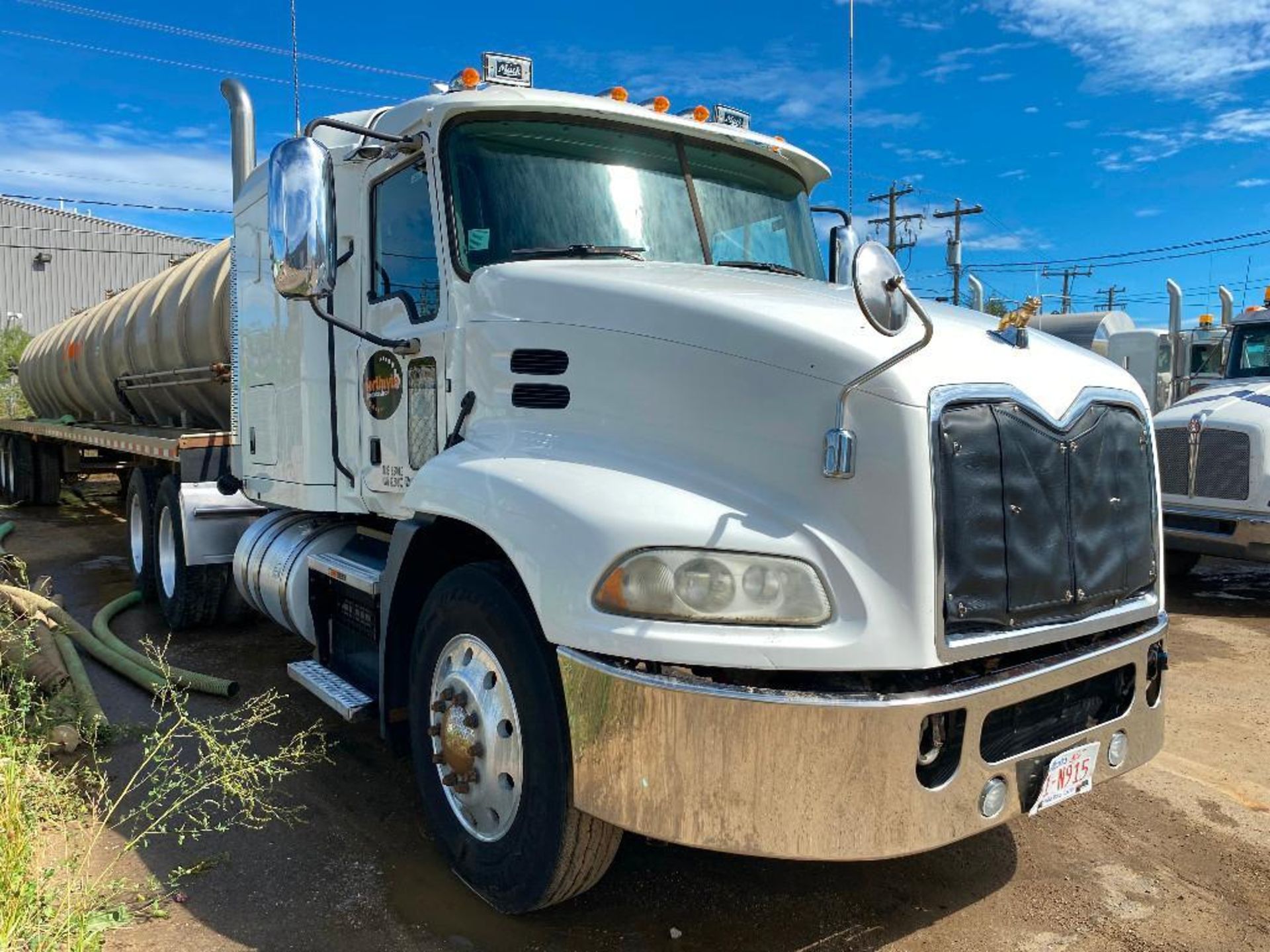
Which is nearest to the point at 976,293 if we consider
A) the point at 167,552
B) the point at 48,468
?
the point at 167,552

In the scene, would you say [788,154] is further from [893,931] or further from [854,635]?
[893,931]

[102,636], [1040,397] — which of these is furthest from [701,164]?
[102,636]

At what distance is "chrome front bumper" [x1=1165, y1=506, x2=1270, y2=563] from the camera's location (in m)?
7.59

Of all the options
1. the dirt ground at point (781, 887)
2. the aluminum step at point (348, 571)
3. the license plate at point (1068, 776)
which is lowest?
the dirt ground at point (781, 887)

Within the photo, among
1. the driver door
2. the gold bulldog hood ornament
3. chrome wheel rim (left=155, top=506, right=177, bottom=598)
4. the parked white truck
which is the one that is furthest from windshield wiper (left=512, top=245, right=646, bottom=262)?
the parked white truck

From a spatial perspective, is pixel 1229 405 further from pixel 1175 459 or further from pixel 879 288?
pixel 879 288

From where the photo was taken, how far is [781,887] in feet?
10.8

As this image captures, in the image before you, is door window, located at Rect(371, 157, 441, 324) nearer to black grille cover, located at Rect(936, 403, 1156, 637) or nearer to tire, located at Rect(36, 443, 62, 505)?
black grille cover, located at Rect(936, 403, 1156, 637)

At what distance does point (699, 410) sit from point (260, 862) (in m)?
2.27

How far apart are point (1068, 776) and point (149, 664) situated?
197 inches

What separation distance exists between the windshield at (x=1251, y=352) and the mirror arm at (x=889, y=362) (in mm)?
8994

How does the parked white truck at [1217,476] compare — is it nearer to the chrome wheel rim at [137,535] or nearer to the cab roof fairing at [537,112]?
the cab roof fairing at [537,112]

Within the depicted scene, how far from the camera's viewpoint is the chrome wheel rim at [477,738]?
9.72 feet

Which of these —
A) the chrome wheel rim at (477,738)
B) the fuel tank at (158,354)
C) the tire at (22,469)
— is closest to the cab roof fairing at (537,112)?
the chrome wheel rim at (477,738)
